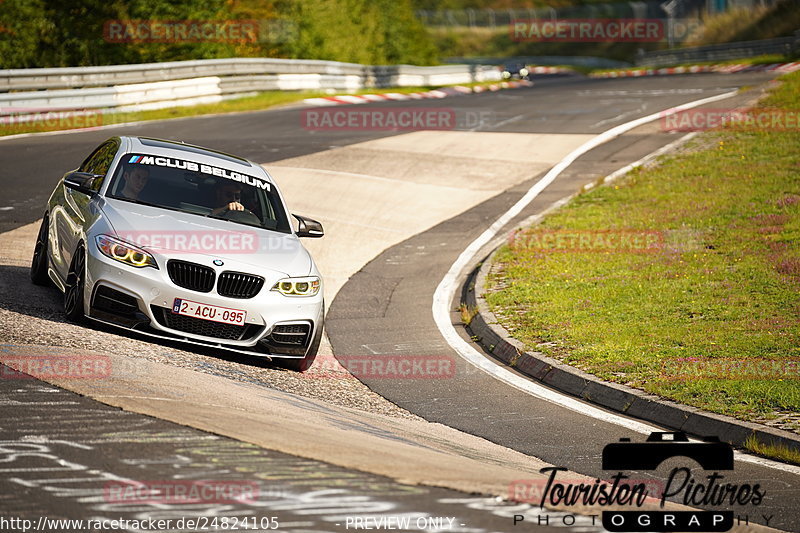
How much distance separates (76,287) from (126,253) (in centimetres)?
65

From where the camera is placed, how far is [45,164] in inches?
703

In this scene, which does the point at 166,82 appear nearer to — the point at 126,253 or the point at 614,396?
the point at 126,253

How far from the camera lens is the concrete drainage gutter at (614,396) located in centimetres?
779

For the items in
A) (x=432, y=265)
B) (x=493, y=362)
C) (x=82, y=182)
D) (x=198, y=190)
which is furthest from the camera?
(x=432, y=265)

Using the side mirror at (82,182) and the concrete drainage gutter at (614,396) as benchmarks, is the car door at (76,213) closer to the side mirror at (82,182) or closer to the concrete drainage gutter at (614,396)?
the side mirror at (82,182)

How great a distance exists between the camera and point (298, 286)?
9.13 m

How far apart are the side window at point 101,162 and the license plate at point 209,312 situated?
191 cm

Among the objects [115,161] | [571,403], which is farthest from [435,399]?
[115,161]

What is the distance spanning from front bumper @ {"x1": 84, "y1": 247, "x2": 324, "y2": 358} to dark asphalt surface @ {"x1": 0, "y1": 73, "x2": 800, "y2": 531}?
3.27 ft

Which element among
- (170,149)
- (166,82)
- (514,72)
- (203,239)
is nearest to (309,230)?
(203,239)

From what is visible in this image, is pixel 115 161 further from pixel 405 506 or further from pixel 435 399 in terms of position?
pixel 405 506

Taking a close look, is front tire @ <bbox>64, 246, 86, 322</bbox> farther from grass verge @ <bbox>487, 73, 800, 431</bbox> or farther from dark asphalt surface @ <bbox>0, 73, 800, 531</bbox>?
grass verge @ <bbox>487, 73, 800, 431</bbox>

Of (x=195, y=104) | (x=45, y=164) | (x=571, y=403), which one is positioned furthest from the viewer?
(x=195, y=104)

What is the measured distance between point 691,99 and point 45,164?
19.8 meters
